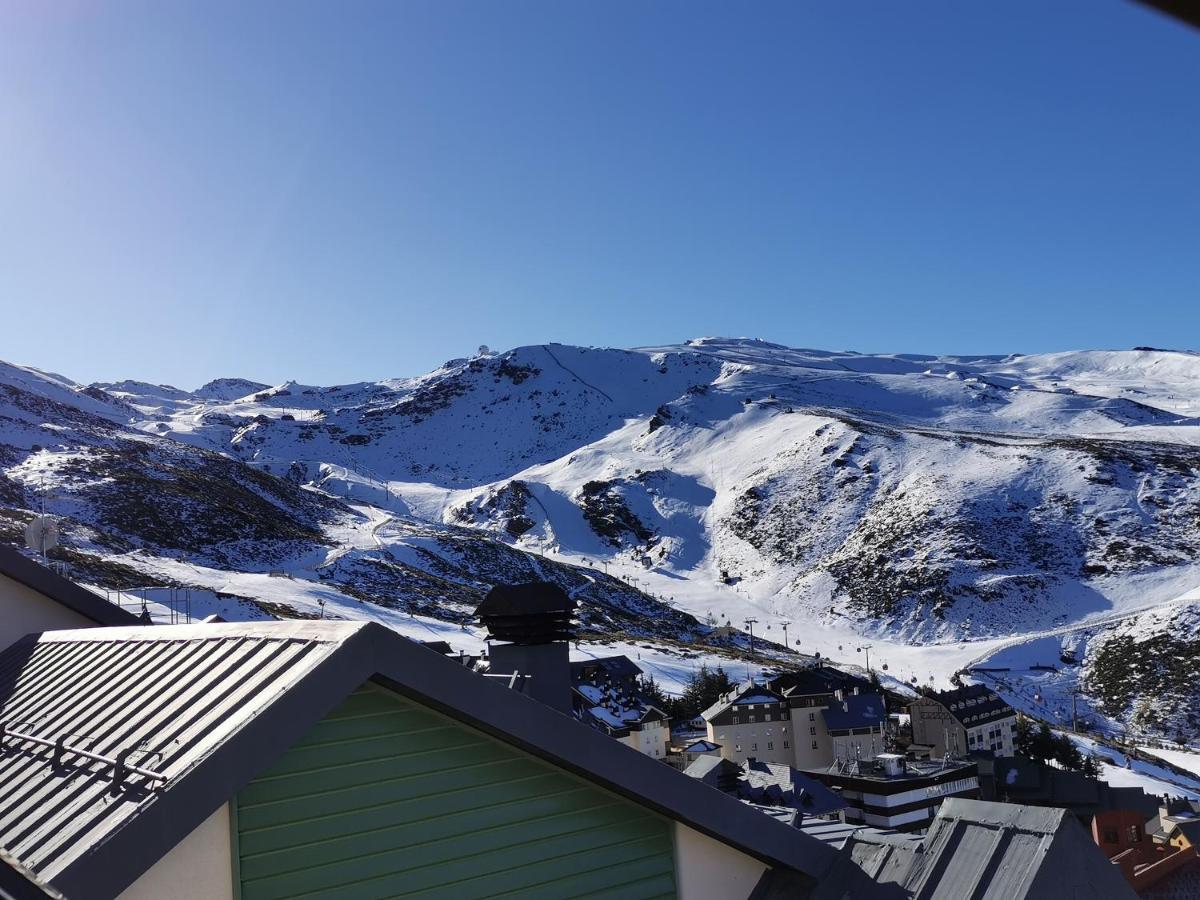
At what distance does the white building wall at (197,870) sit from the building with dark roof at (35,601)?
6130mm

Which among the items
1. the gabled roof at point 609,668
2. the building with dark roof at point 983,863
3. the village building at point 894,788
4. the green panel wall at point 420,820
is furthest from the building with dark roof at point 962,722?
the green panel wall at point 420,820

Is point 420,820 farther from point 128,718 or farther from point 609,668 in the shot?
point 609,668

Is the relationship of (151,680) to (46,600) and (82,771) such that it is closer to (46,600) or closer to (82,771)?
(82,771)

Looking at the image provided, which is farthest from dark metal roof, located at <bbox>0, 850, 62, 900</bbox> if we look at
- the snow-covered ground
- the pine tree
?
the pine tree

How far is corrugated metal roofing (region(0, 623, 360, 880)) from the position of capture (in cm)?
311

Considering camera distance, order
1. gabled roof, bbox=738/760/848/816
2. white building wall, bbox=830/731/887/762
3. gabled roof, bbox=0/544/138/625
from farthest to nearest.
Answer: white building wall, bbox=830/731/887/762, gabled roof, bbox=738/760/848/816, gabled roof, bbox=0/544/138/625

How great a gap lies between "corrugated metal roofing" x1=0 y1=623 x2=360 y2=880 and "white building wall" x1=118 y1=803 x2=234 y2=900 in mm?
249

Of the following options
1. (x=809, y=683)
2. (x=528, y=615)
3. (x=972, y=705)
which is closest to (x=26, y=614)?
(x=528, y=615)

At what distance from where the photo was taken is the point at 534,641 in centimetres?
859

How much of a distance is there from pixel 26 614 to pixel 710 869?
23.5 ft

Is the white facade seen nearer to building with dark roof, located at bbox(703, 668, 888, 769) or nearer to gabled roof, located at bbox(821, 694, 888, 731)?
building with dark roof, located at bbox(703, 668, 888, 769)

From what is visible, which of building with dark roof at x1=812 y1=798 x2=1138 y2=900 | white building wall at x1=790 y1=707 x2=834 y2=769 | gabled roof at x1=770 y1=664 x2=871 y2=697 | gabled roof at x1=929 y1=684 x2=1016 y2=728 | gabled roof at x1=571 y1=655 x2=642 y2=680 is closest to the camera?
building with dark roof at x1=812 y1=798 x2=1138 y2=900

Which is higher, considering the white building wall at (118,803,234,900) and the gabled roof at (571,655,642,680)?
the white building wall at (118,803,234,900)

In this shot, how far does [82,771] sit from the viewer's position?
3.58 m
